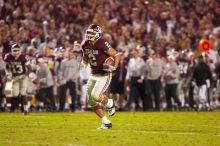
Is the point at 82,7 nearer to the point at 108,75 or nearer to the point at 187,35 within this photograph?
the point at 187,35

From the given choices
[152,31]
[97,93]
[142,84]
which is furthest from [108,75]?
[152,31]

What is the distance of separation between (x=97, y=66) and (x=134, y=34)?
35.5 ft

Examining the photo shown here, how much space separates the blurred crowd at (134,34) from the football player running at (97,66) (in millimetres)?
8154

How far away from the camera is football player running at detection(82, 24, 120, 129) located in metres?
13.1

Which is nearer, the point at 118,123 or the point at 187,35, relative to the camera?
the point at 118,123

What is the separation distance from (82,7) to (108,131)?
1293 cm

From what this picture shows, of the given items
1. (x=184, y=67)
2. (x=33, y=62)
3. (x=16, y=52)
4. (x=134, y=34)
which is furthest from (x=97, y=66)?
(x=134, y=34)

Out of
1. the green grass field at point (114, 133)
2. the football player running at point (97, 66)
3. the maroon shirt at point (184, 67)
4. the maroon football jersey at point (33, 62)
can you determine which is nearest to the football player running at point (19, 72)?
the green grass field at point (114, 133)

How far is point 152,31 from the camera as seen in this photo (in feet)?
79.6

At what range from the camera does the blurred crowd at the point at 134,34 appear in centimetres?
2216

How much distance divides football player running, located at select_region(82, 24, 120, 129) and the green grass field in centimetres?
46

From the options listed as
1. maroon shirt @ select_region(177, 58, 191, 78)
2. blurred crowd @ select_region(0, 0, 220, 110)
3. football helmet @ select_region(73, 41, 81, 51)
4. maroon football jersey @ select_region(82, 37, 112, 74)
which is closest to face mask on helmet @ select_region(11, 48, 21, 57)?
blurred crowd @ select_region(0, 0, 220, 110)

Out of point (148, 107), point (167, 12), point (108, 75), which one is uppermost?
point (167, 12)

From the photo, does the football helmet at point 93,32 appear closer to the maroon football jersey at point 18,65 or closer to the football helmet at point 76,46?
the maroon football jersey at point 18,65
